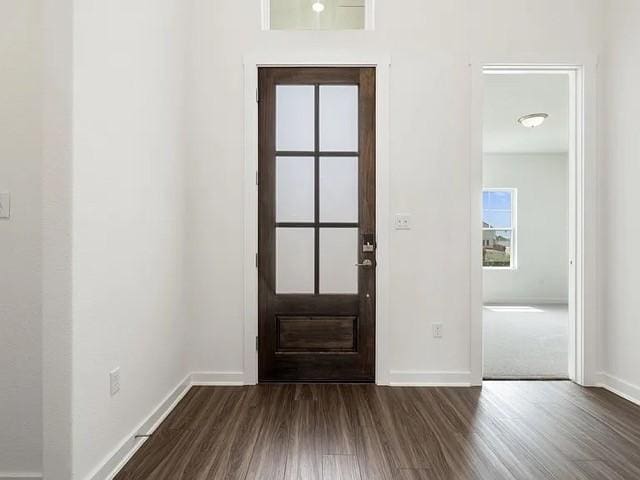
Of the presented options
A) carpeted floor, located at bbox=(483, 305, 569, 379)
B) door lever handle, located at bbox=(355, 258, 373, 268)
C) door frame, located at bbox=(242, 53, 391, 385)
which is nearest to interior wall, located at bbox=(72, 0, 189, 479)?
door frame, located at bbox=(242, 53, 391, 385)

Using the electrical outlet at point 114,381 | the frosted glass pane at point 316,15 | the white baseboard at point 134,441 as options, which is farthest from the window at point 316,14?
the white baseboard at point 134,441

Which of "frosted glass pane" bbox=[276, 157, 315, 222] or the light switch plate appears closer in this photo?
the light switch plate

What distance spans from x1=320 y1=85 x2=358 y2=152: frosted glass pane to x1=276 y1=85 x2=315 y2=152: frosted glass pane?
10cm

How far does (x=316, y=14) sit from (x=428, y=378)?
111 inches

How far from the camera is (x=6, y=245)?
5.55ft

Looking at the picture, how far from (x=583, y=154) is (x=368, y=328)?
6.65 ft

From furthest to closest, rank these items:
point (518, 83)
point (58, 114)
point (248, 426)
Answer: point (518, 83) < point (248, 426) < point (58, 114)

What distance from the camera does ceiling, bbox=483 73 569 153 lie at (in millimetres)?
4566

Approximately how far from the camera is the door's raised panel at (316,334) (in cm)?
301

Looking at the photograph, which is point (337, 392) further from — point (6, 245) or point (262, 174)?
point (6, 245)

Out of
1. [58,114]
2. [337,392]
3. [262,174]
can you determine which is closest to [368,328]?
[337,392]

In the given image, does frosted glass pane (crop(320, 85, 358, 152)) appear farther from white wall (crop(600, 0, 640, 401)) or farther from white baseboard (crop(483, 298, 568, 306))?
white baseboard (crop(483, 298, 568, 306))

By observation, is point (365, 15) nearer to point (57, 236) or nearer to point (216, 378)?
point (57, 236)

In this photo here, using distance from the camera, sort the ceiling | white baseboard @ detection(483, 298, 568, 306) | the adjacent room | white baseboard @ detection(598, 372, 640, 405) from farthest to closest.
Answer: white baseboard @ detection(483, 298, 568, 306), the ceiling, white baseboard @ detection(598, 372, 640, 405), the adjacent room
